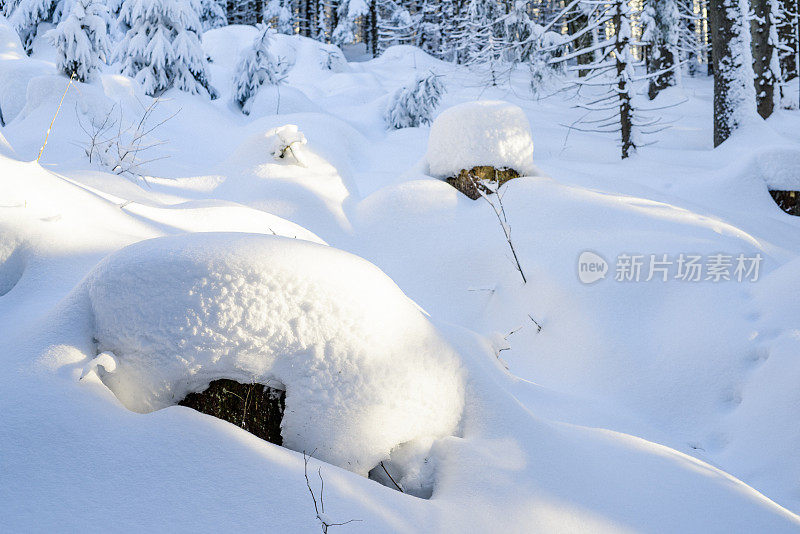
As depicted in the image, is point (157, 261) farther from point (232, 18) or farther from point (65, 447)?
point (232, 18)

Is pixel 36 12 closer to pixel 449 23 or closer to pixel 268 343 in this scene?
pixel 449 23

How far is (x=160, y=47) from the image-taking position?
11.4 m

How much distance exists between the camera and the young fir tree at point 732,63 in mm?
8844

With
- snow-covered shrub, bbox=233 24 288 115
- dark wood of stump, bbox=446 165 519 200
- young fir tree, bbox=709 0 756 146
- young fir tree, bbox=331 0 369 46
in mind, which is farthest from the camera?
young fir tree, bbox=331 0 369 46

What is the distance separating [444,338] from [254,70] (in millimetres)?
12495

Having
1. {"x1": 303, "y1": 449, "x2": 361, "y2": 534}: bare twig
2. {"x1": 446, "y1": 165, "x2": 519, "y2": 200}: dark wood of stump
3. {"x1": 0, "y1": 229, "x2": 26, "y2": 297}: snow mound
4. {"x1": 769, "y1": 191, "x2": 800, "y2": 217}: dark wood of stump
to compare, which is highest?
{"x1": 0, "y1": 229, "x2": 26, "y2": 297}: snow mound

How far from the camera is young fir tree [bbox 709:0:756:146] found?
8844mm

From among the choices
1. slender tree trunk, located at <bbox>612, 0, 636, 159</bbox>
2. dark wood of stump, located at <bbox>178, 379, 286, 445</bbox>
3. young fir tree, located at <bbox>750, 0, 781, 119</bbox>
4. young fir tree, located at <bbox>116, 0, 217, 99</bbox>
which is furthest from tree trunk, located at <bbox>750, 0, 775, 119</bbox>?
dark wood of stump, located at <bbox>178, 379, 286, 445</bbox>

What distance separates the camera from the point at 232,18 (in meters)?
37.7

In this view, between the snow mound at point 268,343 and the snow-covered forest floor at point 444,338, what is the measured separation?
0.01 m

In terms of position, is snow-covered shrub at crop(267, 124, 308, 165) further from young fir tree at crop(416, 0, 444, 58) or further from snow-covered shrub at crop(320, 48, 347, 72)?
young fir tree at crop(416, 0, 444, 58)

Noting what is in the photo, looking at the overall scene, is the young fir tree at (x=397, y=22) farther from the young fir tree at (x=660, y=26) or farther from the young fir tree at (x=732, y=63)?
the young fir tree at (x=732, y=63)

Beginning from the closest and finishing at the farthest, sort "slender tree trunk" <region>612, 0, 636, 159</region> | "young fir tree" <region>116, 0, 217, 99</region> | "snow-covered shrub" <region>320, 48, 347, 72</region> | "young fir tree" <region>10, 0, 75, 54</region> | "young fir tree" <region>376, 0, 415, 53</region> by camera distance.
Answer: "slender tree trunk" <region>612, 0, 636, 159</region>, "young fir tree" <region>116, 0, 217, 99</region>, "young fir tree" <region>10, 0, 75, 54</region>, "snow-covered shrub" <region>320, 48, 347, 72</region>, "young fir tree" <region>376, 0, 415, 53</region>

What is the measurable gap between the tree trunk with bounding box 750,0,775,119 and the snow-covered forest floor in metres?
2.42
